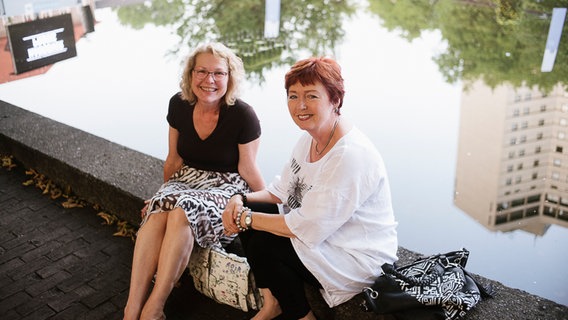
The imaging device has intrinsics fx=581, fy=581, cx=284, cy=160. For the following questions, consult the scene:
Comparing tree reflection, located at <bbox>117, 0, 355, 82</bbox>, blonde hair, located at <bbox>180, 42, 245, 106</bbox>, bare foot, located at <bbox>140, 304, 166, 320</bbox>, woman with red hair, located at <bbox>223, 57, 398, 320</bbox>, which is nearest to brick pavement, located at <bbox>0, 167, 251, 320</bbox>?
bare foot, located at <bbox>140, 304, 166, 320</bbox>

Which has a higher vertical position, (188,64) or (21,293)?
(188,64)

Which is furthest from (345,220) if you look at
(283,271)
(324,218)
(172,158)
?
(172,158)

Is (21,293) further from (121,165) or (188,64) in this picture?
(188,64)

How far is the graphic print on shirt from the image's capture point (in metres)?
2.70

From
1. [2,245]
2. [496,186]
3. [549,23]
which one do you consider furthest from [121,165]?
[549,23]

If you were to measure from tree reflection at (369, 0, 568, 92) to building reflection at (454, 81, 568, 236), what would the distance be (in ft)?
1.92

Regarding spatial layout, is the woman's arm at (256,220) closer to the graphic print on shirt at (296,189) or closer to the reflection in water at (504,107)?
the graphic print on shirt at (296,189)

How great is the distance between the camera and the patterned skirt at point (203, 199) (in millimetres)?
2920

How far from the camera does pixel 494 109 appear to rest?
23.1 feet

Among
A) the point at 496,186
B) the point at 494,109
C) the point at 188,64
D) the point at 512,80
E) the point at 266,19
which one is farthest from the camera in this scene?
the point at 266,19

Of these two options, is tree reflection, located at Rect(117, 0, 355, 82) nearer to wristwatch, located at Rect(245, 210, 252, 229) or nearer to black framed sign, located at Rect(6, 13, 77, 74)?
black framed sign, located at Rect(6, 13, 77, 74)

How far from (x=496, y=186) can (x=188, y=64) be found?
346 centimetres

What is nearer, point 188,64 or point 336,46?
point 188,64

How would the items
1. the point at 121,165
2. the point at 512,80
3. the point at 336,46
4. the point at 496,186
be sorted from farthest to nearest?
1. the point at 336,46
2. the point at 512,80
3. the point at 496,186
4. the point at 121,165
